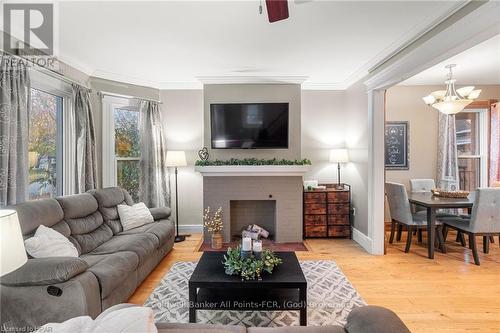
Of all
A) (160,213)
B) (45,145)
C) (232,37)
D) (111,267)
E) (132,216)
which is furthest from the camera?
(160,213)

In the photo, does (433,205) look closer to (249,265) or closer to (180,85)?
(249,265)

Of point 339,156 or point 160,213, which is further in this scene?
point 339,156

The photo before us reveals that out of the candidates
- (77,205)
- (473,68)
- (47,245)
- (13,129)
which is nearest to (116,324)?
(47,245)

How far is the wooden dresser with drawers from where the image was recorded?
169 inches

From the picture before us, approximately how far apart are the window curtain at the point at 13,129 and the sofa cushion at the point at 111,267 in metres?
0.92

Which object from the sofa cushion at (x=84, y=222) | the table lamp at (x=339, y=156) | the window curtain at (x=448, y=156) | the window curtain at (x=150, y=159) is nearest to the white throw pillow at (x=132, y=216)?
the sofa cushion at (x=84, y=222)

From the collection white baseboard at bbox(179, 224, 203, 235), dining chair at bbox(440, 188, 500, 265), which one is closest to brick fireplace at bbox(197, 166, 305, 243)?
white baseboard at bbox(179, 224, 203, 235)

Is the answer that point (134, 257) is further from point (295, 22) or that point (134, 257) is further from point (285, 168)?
point (295, 22)

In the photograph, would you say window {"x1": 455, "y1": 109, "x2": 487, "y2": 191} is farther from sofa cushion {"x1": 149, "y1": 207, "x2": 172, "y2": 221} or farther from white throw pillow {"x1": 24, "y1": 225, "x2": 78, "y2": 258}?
white throw pillow {"x1": 24, "y1": 225, "x2": 78, "y2": 258}

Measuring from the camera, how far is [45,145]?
10.6 ft

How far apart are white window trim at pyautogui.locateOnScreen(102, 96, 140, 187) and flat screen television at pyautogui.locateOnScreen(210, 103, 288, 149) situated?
5.19ft

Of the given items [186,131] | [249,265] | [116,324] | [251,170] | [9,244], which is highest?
[186,131]

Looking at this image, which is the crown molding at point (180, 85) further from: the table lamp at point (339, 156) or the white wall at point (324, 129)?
the table lamp at point (339, 156)

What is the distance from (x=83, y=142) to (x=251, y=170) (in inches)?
93.4
